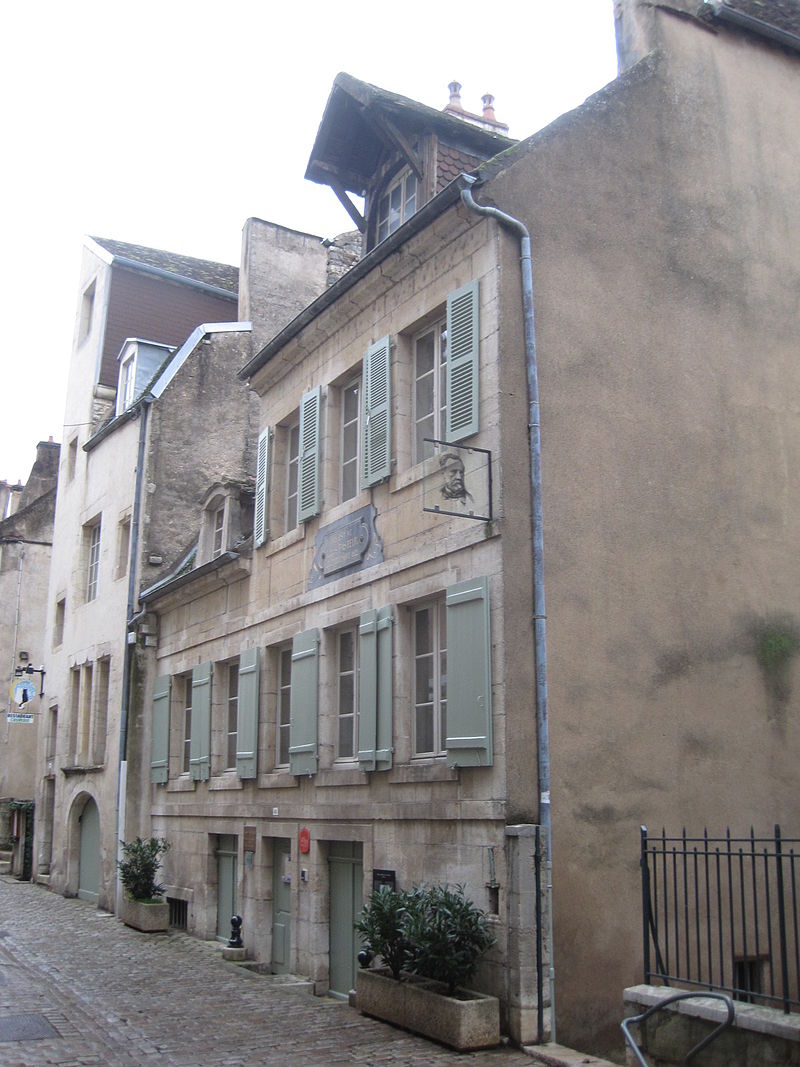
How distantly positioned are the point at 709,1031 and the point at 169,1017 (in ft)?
15.3

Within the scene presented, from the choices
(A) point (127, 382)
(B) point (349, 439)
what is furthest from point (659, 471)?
(A) point (127, 382)

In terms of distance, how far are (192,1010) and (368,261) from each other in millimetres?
6791

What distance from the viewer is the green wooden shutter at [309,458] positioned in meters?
12.0

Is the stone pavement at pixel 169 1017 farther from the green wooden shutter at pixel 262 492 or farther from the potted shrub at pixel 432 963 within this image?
the green wooden shutter at pixel 262 492

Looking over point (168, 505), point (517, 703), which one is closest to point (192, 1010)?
point (517, 703)

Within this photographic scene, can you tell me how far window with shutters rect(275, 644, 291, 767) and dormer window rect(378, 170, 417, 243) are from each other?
15.6 feet

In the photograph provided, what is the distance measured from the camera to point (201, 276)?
22.2 meters

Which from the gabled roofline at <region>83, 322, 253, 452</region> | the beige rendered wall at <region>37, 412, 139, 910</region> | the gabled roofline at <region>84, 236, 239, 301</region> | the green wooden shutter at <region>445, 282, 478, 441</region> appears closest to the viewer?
the green wooden shutter at <region>445, 282, 478, 441</region>

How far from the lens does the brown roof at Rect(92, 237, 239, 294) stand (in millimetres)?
21812

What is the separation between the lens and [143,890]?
14.9 meters

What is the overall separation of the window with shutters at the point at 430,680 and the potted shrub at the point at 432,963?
52.0 inches

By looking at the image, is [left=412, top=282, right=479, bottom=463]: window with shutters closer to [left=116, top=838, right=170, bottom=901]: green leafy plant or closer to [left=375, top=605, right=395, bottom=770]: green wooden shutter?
[left=375, top=605, right=395, bottom=770]: green wooden shutter

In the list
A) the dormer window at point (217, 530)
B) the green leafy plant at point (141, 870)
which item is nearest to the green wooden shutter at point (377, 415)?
the dormer window at point (217, 530)

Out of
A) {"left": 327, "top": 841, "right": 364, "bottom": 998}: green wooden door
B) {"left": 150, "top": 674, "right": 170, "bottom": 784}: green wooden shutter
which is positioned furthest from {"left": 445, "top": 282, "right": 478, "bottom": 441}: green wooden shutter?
{"left": 150, "top": 674, "right": 170, "bottom": 784}: green wooden shutter
